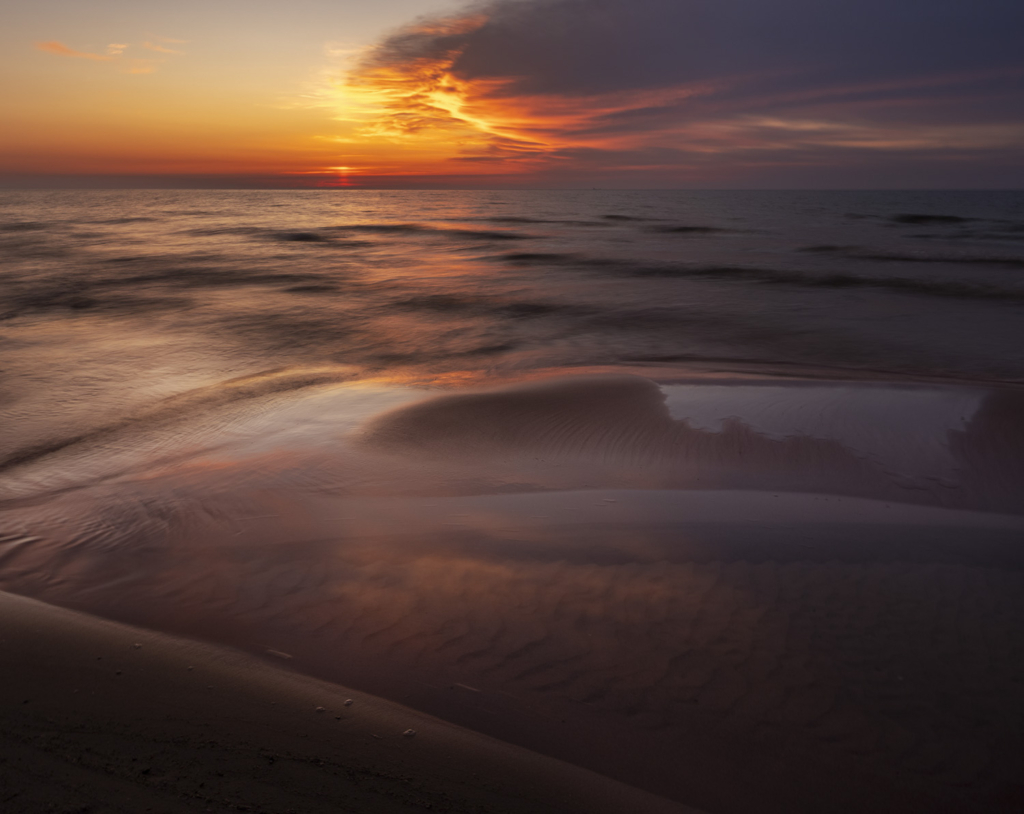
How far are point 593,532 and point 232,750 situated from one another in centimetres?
248

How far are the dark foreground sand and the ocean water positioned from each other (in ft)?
0.55

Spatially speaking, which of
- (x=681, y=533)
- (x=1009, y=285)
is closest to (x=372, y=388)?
(x=681, y=533)

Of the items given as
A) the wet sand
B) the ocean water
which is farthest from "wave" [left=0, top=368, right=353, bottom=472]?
the wet sand

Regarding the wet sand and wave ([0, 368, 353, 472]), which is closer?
the wet sand

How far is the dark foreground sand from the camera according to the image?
2.22 meters

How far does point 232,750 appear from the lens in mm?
2424

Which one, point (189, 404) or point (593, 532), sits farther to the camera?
point (189, 404)

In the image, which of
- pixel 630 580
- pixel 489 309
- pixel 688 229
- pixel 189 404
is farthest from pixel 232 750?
pixel 688 229

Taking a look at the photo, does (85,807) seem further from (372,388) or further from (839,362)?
(839,362)

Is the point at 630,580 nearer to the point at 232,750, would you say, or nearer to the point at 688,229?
the point at 232,750

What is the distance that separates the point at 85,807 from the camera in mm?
2113

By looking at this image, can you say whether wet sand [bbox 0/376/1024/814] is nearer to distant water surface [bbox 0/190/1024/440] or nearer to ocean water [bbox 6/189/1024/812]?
ocean water [bbox 6/189/1024/812]

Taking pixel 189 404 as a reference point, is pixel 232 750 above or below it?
below

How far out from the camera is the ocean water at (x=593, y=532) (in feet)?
9.03
